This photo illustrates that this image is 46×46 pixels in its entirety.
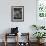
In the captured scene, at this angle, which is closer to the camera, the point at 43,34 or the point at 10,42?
the point at 43,34

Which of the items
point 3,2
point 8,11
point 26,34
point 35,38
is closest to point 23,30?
point 26,34

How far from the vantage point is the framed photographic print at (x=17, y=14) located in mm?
6648

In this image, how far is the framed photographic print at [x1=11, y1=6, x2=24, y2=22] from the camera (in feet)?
21.8

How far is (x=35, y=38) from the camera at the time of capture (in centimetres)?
677

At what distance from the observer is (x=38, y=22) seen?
671cm

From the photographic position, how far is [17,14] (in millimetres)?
6676

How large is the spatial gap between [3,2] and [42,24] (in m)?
2.02

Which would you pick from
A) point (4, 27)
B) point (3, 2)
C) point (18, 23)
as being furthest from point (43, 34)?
point (3, 2)

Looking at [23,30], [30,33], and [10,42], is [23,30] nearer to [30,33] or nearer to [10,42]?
[30,33]

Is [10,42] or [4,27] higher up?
[4,27]

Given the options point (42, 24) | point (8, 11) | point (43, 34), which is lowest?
point (43, 34)

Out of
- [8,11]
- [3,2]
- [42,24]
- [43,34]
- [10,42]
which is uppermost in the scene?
[3,2]

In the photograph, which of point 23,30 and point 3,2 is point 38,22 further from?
point 3,2

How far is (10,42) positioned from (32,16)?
5.08 feet
